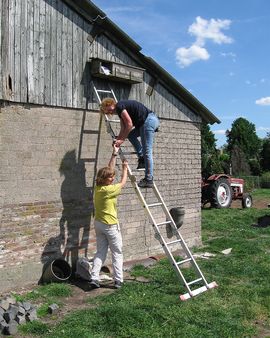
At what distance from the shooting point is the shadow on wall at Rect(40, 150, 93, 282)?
25.8 ft

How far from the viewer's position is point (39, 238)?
24.8 feet

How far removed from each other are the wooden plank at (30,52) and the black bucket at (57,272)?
2.71m

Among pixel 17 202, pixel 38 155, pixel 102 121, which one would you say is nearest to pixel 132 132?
pixel 102 121

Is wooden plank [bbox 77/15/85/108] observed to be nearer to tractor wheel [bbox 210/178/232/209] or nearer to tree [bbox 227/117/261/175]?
tractor wheel [bbox 210/178/232/209]

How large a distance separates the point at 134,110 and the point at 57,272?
2.99 meters

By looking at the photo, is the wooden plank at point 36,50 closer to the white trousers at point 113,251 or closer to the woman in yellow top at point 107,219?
the woman in yellow top at point 107,219

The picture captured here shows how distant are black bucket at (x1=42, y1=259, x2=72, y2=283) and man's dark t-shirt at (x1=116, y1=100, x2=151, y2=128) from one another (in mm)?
2655

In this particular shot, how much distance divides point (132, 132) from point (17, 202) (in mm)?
2311

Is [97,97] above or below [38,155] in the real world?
above

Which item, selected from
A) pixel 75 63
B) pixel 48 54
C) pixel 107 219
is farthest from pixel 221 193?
pixel 48 54

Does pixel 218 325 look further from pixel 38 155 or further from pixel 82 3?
pixel 82 3

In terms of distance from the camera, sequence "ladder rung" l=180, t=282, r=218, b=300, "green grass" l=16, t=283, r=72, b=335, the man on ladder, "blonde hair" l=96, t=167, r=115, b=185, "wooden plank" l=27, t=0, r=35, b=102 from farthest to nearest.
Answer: the man on ladder, "wooden plank" l=27, t=0, r=35, b=102, "blonde hair" l=96, t=167, r=115, b=185, "ladder rung" l=180, t=282, r=218, b=300, "green grass" l=16, t=283, r=72, b=335

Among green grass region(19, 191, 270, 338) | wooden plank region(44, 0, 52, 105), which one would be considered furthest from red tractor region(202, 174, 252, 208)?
wooden plank region(44, 0, 52, 105)

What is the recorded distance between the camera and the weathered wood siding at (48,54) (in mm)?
7160
